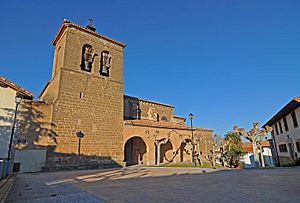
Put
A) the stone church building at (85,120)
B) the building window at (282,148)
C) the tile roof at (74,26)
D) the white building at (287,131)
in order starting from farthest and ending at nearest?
the building window at (282,148)
the tile roof at (74,26)
the white building at (287,131)
the stone church building at (85,120)

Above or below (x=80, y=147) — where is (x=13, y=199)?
below

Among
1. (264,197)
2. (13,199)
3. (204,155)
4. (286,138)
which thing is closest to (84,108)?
(13,199)

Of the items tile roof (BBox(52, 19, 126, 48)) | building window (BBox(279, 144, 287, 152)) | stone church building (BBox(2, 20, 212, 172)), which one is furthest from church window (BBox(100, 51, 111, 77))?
building window (BBox(279, 144, 287, 152))

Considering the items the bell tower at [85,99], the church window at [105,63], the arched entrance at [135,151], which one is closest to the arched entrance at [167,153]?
the arched entrance at [135,151]

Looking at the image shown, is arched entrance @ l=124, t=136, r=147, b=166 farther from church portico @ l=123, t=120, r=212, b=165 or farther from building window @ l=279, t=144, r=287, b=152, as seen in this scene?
building window @ l=279, t=144, r=287, b=152

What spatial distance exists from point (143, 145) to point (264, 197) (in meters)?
17.9

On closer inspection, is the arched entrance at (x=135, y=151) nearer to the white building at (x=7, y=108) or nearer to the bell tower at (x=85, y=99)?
the bell tower at (x=85, y=99)

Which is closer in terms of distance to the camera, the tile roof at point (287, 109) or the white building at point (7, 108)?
the white building at point (7, 108)

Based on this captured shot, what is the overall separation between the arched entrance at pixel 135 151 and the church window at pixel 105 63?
7789mm

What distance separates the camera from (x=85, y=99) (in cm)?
1677

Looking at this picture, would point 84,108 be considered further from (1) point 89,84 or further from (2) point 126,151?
(2) point 126,151

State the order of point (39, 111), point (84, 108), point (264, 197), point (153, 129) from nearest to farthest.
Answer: point (264, 197) < point (39, 111) < point (84, 108) < point (153, 129)

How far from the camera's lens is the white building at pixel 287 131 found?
16.3 m

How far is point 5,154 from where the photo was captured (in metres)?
12.4
